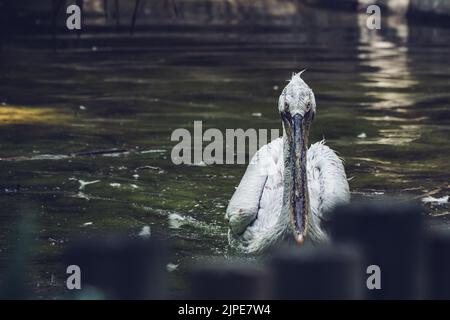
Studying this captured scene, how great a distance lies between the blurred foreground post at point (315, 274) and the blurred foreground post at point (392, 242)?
0.07 meters

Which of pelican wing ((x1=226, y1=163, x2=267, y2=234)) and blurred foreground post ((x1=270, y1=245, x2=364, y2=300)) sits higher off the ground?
pelican wing ((x1=226, y1=163, x2=267, y2=234))

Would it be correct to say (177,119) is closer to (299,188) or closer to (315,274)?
(299,188)

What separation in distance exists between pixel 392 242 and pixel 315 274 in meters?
0.19

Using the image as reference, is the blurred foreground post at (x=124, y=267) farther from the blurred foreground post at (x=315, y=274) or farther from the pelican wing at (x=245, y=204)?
the pelican wing at (x=245, y=204)

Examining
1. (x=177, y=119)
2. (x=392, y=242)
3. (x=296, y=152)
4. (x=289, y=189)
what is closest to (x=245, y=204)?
(x=289, y=189)

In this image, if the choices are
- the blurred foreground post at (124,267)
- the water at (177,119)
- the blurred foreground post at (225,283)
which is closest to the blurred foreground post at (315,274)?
the blurred foreground post at (225,283)

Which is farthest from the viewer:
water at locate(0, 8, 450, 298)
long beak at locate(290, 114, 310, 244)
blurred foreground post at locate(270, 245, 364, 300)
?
water at locate(0, 8, 450, 298)

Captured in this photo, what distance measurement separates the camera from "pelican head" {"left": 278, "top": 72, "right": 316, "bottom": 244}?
19.0 feet

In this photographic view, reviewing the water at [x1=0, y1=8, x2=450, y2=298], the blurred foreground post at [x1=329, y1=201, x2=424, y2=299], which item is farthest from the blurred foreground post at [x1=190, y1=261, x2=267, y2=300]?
the water at [x1=0, y1=8, x2=450, y2=298]

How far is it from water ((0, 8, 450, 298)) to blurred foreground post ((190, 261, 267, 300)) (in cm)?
37

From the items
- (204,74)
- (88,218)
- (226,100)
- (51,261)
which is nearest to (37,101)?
(226,100)

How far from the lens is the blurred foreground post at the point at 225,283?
70.5 inches

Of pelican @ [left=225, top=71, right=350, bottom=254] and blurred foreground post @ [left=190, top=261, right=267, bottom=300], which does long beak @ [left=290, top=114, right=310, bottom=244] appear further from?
blurred foreground post @ [left=190, top=261, right=267, bottom=300]

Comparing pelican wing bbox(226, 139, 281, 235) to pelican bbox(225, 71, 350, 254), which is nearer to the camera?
pelican bbox(225, 71, 350, 254)
